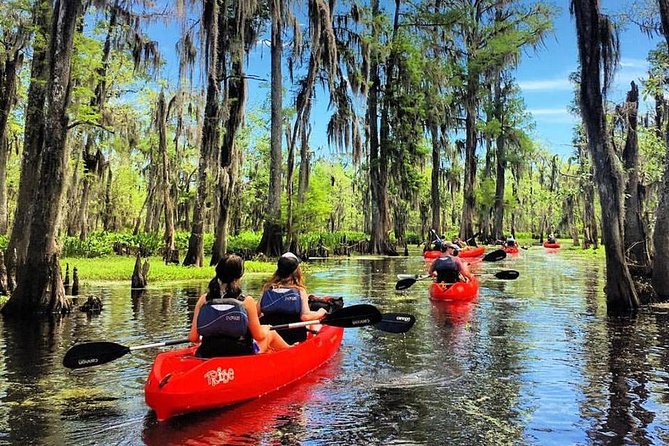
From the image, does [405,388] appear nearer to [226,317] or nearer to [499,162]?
[226,317]

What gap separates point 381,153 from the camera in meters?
38.2

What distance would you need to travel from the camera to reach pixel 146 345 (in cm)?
671

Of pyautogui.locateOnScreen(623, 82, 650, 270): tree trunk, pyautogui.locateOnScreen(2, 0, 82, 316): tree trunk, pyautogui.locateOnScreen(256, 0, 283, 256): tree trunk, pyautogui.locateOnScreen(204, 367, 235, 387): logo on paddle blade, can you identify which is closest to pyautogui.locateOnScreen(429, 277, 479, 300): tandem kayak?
pyautogui.locateOnScreen(623, 82, 650, 270): tree trunk

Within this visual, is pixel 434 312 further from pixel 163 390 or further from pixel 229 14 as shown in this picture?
pixel 229 14

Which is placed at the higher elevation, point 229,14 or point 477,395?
point 229,14

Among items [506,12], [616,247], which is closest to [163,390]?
[616,247]

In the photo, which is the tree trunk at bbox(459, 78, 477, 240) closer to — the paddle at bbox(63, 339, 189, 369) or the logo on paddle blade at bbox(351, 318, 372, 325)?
the logo on paddle blade at bbox(351, 318, 372, 325)

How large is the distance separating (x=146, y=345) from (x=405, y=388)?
3050mm

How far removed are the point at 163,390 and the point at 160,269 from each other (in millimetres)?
15331

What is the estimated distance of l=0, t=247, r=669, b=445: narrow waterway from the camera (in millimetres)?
5586

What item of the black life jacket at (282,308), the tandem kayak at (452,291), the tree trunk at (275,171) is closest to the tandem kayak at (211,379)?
the black life jacket at (282,308)

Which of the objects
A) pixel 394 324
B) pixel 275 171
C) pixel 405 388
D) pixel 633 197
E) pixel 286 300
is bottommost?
pixel 405 388

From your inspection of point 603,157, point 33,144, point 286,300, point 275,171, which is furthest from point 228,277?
point 275,171

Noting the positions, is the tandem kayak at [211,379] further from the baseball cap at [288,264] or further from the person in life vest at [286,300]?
the baseball cap at [288,264]
